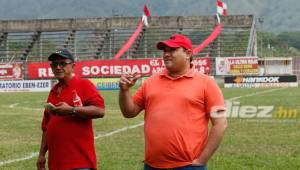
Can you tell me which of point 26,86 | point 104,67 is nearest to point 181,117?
point 26,86

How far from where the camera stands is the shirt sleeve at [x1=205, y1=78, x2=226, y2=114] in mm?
5738

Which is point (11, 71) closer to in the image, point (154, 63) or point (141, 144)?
point (154, 63)

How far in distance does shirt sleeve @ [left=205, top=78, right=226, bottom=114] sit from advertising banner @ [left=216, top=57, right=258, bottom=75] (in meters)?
46.9

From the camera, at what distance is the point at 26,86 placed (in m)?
50.0

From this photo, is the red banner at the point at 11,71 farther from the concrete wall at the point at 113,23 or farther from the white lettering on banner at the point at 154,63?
the concrete wall at the point at 113,23

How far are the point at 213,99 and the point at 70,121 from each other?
55.2 inches

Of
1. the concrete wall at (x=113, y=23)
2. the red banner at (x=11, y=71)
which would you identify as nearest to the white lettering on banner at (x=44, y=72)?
the red banner at (x=11, y=71)

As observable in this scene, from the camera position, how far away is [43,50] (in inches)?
Result: 2635

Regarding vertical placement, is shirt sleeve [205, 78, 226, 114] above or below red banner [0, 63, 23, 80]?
above

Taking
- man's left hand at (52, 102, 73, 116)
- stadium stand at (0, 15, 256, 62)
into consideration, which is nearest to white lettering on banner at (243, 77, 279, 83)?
stadium stand at (0, 15, 256, 62)

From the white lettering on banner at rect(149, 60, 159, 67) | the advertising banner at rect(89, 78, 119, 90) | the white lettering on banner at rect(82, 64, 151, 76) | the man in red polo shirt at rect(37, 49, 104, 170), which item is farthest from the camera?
the white lettering on banner at rect(82, 64, 151, 76)

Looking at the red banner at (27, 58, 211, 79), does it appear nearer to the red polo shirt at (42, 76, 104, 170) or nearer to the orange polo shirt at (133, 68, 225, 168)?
the red polo shirt at (42, 76, 104, 170)

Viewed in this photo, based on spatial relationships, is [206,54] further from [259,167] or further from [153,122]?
[153,122]

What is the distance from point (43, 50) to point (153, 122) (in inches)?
2439
